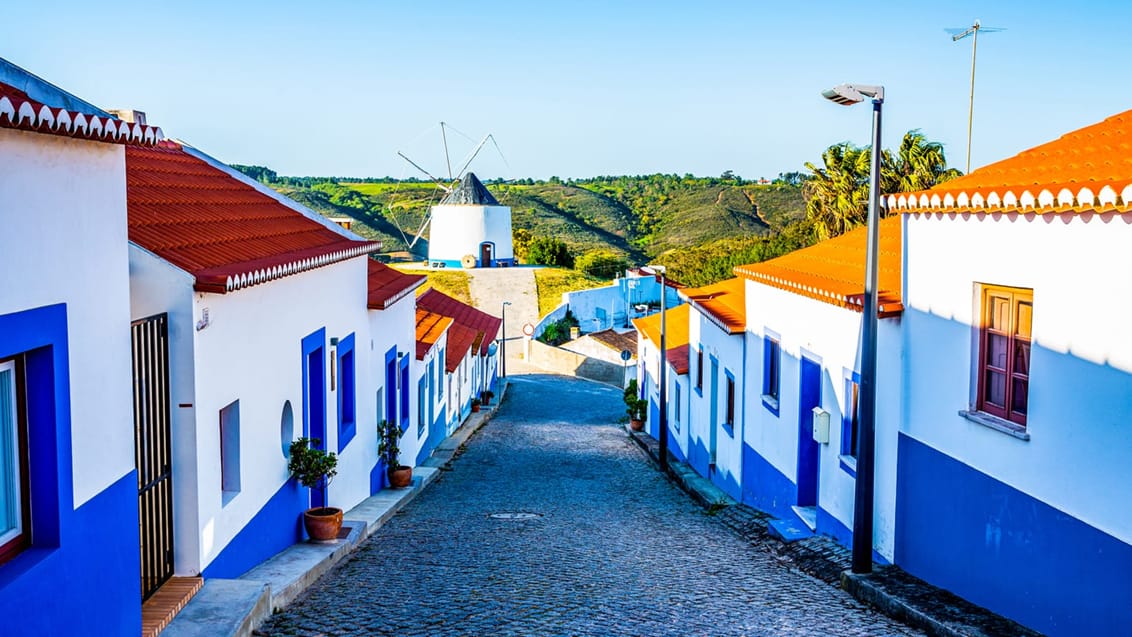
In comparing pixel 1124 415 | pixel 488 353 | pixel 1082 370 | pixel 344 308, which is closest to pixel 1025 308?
pixel 1082 370

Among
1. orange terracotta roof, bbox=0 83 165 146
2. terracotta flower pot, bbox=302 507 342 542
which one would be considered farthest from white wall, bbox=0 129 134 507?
terracotta flower pot, bbox=302 507 342 542

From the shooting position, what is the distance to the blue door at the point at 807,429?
→ 1211 cm

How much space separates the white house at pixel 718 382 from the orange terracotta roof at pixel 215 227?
571cm

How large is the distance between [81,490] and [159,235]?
2788mm

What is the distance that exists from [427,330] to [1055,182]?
15433mm

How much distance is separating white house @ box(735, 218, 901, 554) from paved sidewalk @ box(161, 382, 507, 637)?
511 centimetres

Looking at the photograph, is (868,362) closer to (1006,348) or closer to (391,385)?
(1006,348)

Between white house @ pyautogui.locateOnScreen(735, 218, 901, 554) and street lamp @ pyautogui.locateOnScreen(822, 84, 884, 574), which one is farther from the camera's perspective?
white house @ pyautogui.locateOnScreen(735, 218, 901, 554)

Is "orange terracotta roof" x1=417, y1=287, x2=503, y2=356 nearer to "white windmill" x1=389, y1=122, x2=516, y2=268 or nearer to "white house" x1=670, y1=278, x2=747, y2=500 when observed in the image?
"white house" x1=670, y1=278, x2=747, y2=500

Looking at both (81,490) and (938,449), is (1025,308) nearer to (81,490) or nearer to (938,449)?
(938,449)

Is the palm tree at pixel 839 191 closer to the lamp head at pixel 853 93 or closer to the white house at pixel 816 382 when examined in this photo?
the white house at pixel 816 382

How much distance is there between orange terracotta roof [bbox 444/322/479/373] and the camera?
24688mm

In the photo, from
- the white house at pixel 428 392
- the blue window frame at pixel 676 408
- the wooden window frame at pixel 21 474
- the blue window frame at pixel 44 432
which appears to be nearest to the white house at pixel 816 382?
the white house at pixel 428 392

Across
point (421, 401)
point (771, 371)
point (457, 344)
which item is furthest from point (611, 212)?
point (771, 371)
